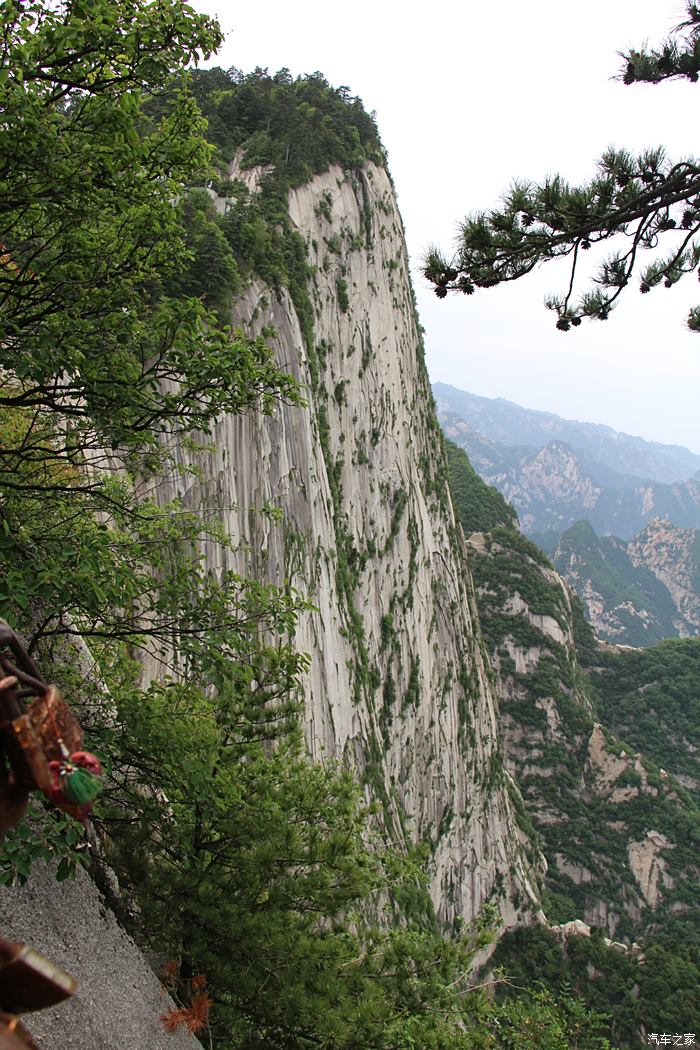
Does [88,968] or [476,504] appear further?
[476,504]

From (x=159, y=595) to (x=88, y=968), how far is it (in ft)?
9.94

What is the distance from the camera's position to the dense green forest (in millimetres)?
4113

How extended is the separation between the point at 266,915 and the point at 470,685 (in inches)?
1643

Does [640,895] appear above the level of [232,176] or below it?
below

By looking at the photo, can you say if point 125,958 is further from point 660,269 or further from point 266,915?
point 660,269

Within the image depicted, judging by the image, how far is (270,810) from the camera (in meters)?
6.71

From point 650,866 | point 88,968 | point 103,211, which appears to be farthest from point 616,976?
point 103,211

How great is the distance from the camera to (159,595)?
6.30 metres

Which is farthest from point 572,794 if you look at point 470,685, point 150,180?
point 150,180

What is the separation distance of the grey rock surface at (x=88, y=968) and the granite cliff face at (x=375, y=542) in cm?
1151

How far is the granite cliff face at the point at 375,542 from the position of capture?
22.6m

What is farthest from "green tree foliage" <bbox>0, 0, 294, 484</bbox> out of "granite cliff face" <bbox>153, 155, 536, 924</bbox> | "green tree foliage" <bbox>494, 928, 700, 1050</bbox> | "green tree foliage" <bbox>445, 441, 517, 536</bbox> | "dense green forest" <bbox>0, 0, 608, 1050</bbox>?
"green tree foliage" <bbox>445, 441, 517, 536</bbox>

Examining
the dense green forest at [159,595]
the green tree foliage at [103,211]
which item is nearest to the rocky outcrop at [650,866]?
the dense green forest at [159,595]

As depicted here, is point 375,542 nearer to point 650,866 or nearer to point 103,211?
point 103,211
